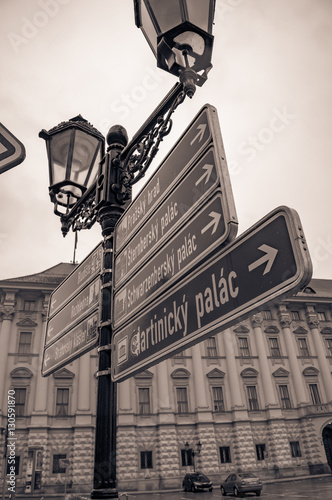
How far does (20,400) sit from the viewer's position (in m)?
24.4

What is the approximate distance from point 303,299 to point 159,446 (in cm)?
1778

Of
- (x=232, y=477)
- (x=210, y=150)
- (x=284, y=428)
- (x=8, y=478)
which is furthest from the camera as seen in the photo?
(x=284, y=428)

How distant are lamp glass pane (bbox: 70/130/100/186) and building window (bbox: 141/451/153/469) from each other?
82.2ft

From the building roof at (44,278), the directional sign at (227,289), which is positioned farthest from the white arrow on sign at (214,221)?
the building roof at (44,278)

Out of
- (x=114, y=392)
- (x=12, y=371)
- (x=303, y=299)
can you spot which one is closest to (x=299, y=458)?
(x=303, y=299)

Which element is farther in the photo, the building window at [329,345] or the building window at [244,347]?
the building window at [329,345]

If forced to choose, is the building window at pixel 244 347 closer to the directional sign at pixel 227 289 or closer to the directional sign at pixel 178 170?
the directional sign at pixel 178 170

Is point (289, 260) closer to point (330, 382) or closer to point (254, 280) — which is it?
point (254, 280)

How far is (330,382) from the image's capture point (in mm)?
29453

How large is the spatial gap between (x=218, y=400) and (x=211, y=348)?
3952 mm

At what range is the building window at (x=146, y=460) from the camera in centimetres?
2434

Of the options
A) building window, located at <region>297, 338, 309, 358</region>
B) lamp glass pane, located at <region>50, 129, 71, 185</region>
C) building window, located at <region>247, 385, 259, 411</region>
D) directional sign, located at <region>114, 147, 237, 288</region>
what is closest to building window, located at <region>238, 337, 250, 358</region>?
building window, located at <region>247, 385, 259, 411</region>

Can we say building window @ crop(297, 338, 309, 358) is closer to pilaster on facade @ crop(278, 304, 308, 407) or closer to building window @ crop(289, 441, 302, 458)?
pilaster on facade @ crop(278, 304, 308, 407)

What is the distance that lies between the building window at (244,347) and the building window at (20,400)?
16.7 metres
